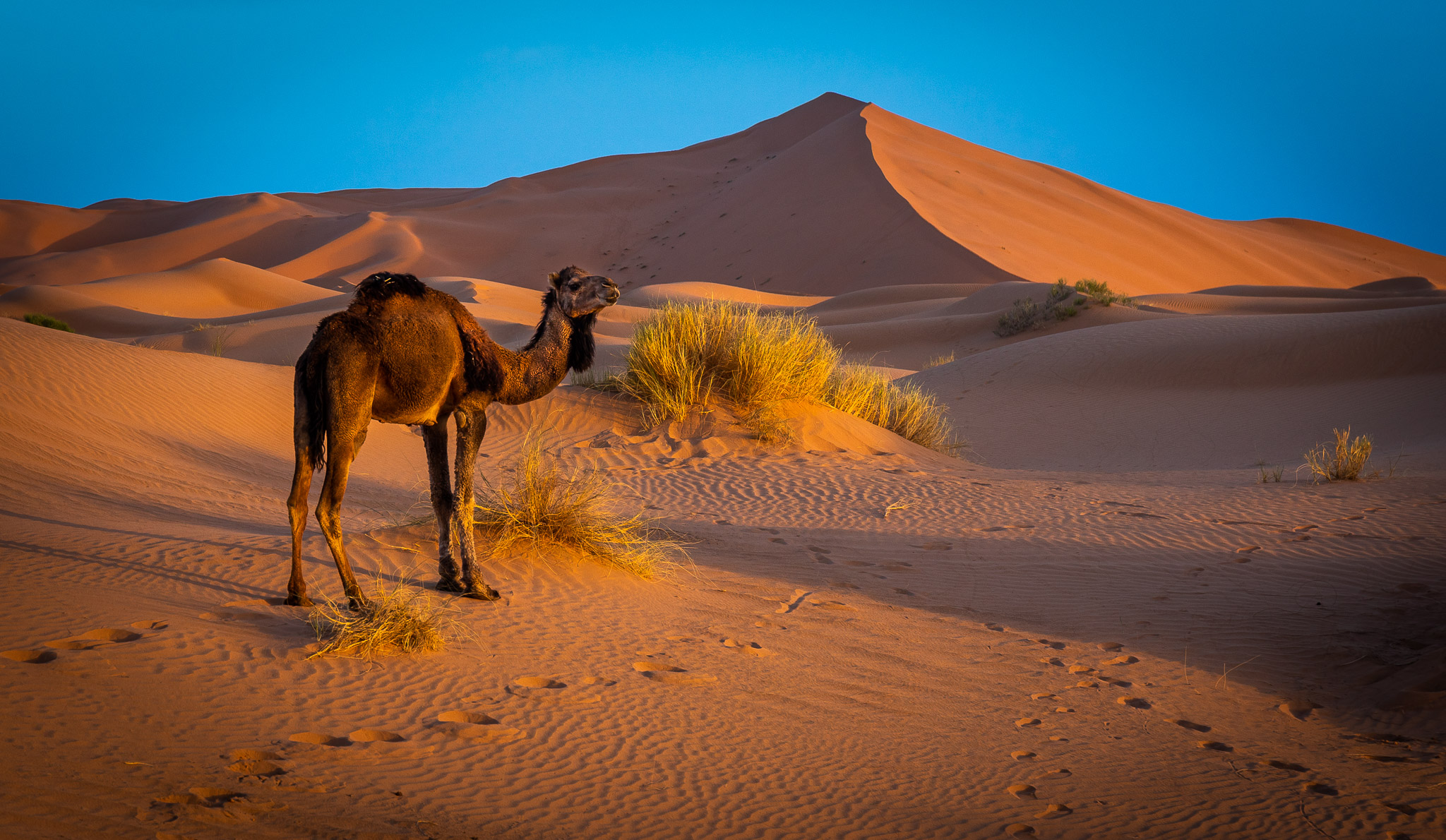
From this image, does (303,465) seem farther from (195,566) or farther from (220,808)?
(220,808)

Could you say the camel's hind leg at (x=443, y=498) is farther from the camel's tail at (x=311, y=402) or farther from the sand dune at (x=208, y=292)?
the sand dune at (x=208, y=292)

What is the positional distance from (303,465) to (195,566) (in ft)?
5.11

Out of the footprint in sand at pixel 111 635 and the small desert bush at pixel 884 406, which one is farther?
the small desert bush at pixel 884 406

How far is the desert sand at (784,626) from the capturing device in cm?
312

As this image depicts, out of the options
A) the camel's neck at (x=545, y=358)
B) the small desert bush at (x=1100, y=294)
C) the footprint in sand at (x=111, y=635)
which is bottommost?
the footprint in sand at (x=111, y=635)

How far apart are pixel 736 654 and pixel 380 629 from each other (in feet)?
6.17

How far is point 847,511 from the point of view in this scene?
8836 millimetres

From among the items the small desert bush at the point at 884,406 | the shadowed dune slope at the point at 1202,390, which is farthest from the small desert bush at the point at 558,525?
the shadowed dune slope at the point at 1202,390

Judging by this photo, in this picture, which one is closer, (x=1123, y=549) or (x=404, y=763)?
(x=404, y=763)

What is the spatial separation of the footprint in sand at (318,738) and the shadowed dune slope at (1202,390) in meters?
12.5

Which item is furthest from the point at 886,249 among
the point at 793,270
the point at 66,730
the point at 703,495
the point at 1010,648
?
the point at 66,730

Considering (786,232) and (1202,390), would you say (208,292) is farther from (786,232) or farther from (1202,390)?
(1202,390)

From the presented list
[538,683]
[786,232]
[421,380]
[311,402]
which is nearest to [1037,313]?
[421,380]

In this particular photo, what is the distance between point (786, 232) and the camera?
175ft
